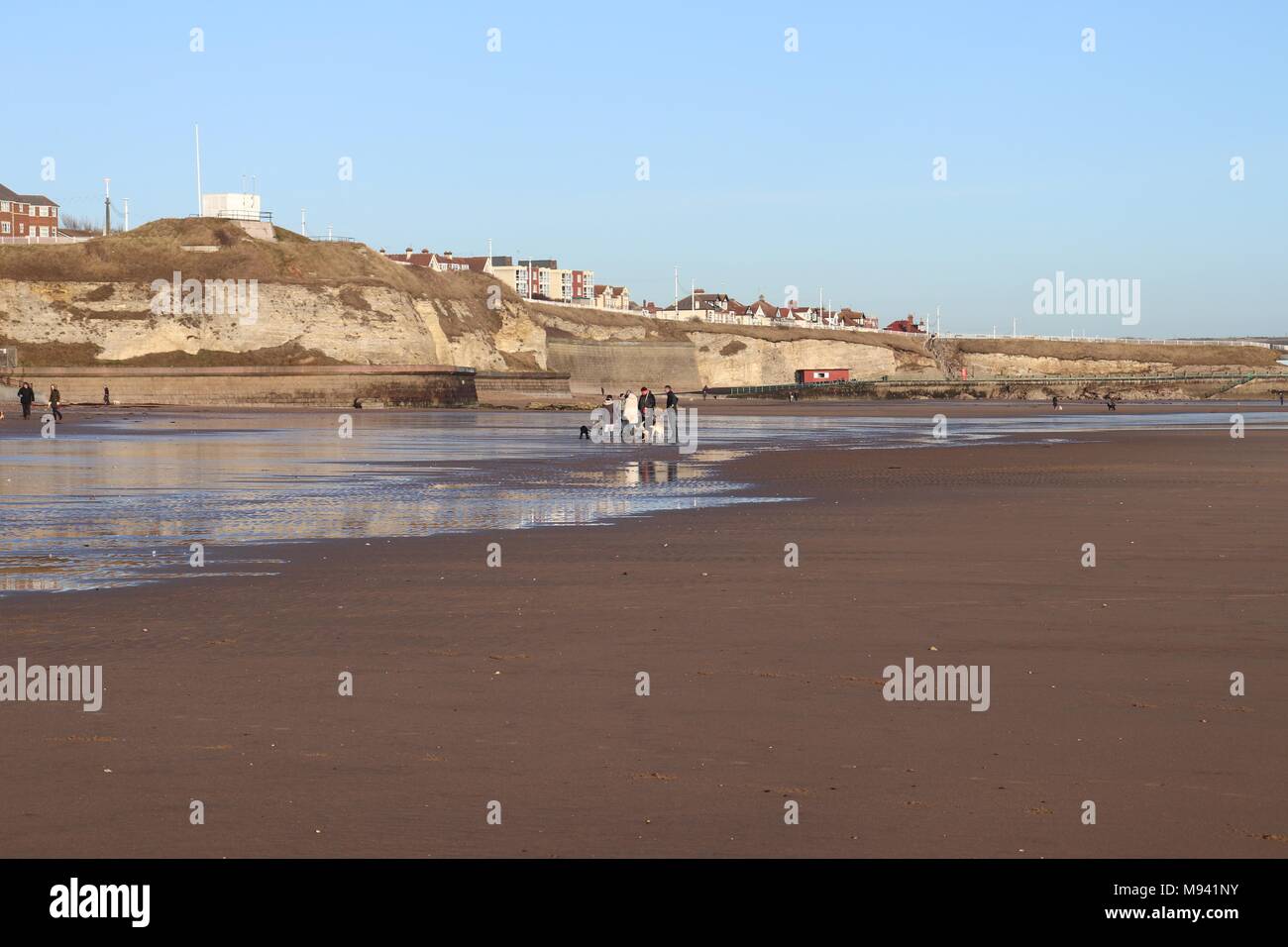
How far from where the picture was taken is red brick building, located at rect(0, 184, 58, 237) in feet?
553

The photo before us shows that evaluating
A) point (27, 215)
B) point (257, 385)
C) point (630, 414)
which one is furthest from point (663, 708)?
point (27, 215)

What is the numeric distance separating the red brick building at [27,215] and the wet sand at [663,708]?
553ft

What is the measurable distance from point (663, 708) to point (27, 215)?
599ft

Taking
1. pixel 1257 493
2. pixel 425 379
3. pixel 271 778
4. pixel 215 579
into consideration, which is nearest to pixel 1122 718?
pixel 271 778

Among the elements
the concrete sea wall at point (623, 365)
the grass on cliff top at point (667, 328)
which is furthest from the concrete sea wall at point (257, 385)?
the grass on cliff top at point (667, 328)

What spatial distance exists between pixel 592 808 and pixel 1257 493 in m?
20.9

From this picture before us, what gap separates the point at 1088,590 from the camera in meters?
13.3

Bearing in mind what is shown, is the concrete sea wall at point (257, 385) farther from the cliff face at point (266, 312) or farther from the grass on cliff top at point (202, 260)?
the grass on cliff top at point (202, 260)

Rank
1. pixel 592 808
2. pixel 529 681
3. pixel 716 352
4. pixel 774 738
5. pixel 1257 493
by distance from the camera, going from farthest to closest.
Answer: pixel 716 352
pixel 1257 493
pixel 529 681
pixel 774 738
pixel 592 808

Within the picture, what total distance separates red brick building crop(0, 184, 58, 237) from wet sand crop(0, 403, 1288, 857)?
16869 centimetres

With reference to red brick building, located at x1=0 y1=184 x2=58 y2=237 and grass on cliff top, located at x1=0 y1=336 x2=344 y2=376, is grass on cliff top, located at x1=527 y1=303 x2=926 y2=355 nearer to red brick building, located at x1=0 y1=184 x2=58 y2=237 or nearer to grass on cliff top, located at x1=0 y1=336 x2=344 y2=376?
grass on cliff top, located at x1=0 y1=336 x2=344 y2=376

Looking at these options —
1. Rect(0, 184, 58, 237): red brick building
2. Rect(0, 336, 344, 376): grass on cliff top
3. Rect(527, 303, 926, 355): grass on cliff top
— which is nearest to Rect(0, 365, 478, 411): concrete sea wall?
Rect(0, 336, 344, 376): grass on cliff top

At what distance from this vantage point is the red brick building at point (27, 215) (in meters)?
169
